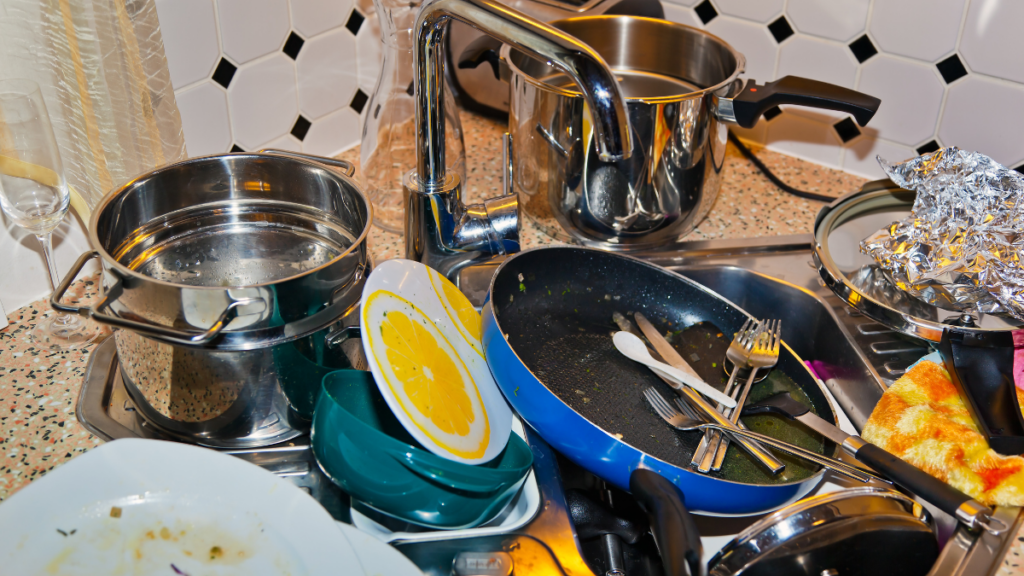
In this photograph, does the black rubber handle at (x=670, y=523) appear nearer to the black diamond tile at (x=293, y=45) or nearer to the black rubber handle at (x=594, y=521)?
the black rubber handle at (x=594, y=521)

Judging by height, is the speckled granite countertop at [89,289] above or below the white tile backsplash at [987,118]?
below

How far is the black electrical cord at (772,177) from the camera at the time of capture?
0.99 metres

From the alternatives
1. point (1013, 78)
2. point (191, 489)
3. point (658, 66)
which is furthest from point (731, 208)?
point (191, 489)

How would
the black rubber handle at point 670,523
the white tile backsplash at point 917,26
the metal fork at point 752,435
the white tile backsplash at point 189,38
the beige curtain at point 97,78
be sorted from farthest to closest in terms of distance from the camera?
the white tile backsplash at point 917,26 < the white tile backsplash at point 189,38 < the beige curtain at point 97,78 < the metal fork at point 752,435 < the black rubber handle at point 670,523

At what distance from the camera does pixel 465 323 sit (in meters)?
0.65

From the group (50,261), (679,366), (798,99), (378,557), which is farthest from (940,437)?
(50,261)

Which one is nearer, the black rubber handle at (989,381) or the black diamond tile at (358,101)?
the black rubber handle at (989,381)

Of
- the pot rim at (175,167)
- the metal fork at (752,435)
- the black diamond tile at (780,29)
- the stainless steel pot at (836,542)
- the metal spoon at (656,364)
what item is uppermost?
the black diamond tile at (780,29)

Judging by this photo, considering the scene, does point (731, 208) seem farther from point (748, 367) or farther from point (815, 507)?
point (815, 507)

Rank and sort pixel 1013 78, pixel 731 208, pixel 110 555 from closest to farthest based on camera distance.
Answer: pixel 110 555
pixel 1013 78
pixel 731 208

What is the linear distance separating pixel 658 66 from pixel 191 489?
2.32 ft

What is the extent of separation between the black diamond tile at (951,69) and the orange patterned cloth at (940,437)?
436mm

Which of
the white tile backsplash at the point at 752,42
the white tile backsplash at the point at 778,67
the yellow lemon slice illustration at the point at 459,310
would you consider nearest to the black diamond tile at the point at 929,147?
the white tile backsplash at the point at 778,67

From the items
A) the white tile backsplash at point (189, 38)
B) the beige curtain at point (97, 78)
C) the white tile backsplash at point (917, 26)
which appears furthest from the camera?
the white tile backsplash at point (917, 26)
